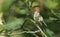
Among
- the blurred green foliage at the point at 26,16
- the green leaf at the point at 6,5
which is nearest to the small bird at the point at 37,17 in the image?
the blurred green foliage at the point at 26,16

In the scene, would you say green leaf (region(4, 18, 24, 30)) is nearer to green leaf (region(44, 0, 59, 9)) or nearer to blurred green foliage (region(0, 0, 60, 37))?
blurred green foliage (region(0, 0, 60, 37))

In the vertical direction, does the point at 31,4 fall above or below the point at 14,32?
above

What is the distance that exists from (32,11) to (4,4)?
0.59ft

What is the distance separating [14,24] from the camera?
1538 mm

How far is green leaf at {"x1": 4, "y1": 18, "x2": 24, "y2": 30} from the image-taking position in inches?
59.5

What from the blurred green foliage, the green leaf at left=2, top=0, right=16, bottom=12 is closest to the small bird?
the blurred green foliage

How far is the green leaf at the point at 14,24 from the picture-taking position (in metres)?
1.51

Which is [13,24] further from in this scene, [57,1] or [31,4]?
[57,1]

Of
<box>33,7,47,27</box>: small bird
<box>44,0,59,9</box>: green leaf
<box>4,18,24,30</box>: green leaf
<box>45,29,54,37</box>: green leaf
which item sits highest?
<box>44,0,59,9</box>: green leaf

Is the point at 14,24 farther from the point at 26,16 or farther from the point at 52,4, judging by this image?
the point at 52,4

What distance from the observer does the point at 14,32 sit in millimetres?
1532

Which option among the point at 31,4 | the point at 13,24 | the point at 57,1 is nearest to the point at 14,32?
the point at 13,24

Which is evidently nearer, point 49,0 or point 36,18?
point 36,18

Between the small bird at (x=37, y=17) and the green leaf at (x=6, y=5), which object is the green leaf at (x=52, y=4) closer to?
the small bird at (x=37, y=17)
